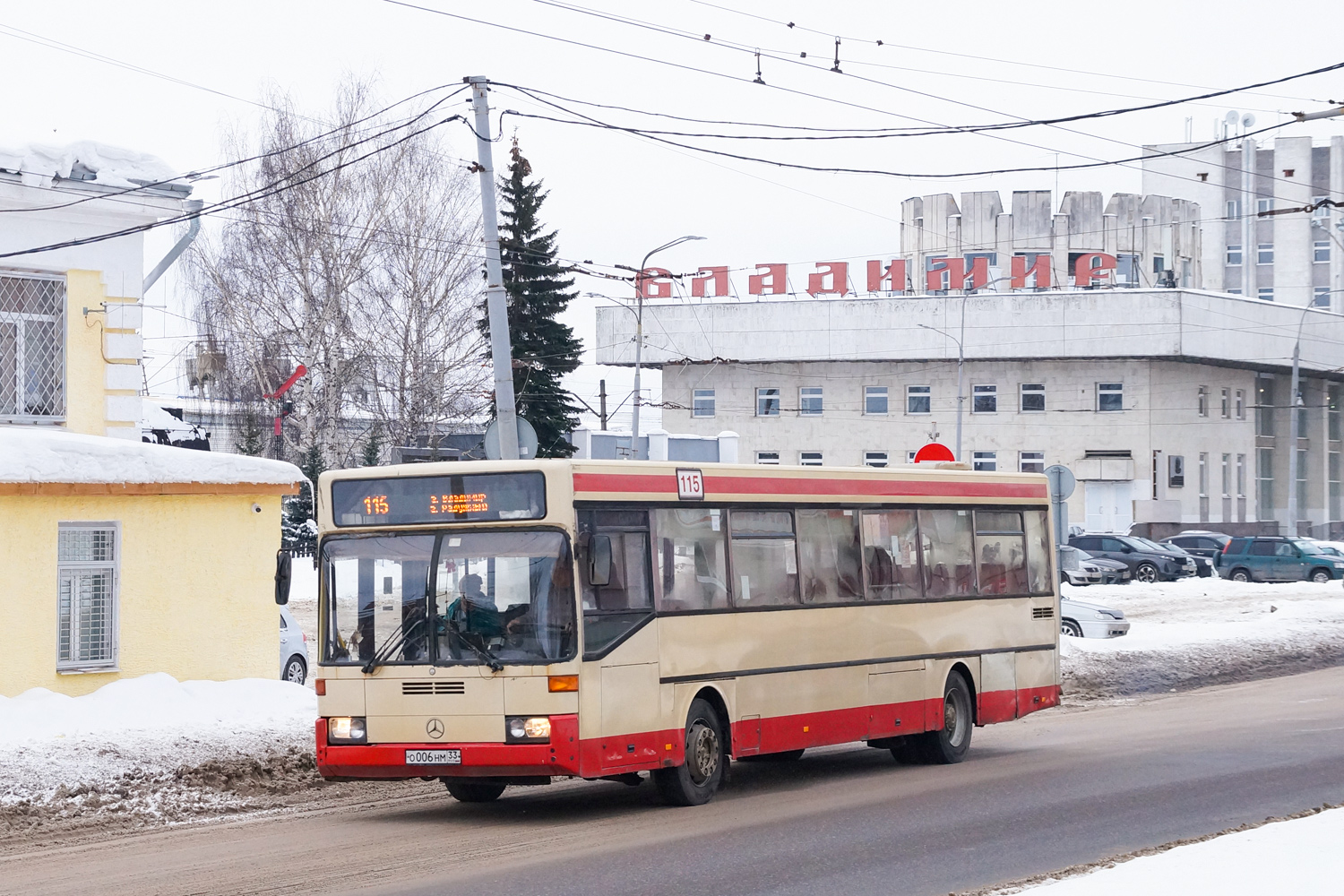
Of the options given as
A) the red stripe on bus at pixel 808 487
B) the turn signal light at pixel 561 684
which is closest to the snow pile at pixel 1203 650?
the red stripe on bus at pixel 808 487

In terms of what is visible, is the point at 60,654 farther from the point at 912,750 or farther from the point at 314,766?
the point at 912,750

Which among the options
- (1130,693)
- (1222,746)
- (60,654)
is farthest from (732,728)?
Result: (1130,693)

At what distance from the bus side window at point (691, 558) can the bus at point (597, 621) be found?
0.02 meters

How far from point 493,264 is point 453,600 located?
30.3 ft

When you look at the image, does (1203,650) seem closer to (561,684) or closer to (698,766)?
(698,766)

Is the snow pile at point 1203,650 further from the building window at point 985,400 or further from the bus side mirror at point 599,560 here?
the building window at point 985,400

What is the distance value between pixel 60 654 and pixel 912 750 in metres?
8.55

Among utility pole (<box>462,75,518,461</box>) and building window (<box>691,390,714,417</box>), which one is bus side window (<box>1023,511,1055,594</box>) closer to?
utility pole (<box>462,75,518,461</box>)

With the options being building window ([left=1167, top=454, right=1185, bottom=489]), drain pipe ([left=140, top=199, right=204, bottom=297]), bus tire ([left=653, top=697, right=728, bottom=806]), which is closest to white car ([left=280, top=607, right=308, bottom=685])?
drain pipe ([left=140, top=199, right=204, bottom=297])

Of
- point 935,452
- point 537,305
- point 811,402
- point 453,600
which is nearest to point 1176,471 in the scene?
point 811,402

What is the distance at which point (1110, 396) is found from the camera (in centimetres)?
7419

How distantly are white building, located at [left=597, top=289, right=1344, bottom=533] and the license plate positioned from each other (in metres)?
58.8

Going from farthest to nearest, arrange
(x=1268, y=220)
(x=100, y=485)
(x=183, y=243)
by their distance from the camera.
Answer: (x=1268, y=220) → (x=183, y=243) → (x=100, y=485)

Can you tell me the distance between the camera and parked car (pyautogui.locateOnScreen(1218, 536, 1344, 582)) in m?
53.3
